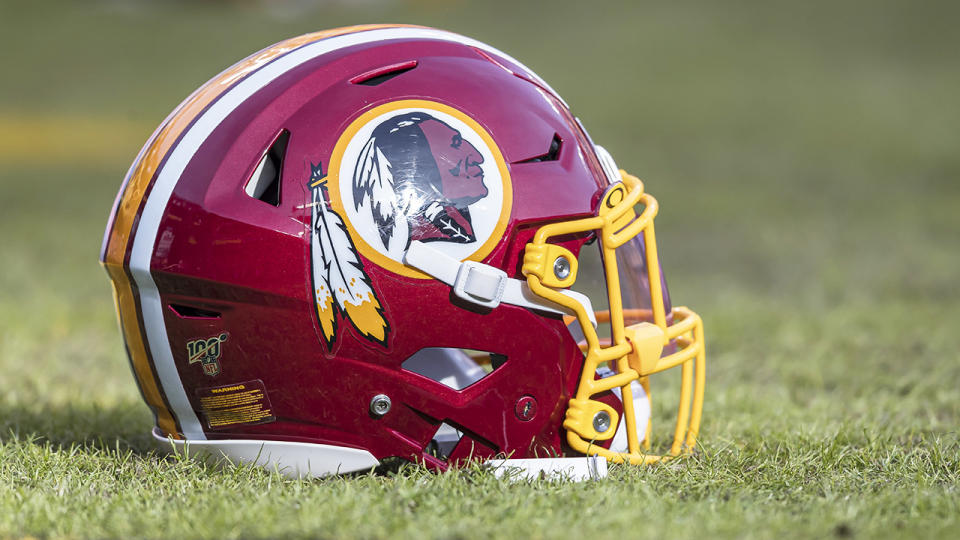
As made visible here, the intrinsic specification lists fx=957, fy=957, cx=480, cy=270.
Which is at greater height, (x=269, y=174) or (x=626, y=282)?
(x=269, y=174)

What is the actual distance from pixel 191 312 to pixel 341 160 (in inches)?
23.4

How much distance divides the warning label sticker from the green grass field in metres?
0.16

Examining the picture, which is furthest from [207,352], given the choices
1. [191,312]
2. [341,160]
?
[341,160]

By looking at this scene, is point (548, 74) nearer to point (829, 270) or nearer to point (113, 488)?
point (829, 270)

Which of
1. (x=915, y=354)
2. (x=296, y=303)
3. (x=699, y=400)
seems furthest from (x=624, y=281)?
(x=915, y=354)

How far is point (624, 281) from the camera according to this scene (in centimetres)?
302

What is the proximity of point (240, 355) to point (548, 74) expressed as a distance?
16395 mm

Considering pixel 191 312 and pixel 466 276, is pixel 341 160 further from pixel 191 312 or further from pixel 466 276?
pixel 191 312

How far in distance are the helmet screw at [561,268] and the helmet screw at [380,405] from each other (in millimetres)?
572

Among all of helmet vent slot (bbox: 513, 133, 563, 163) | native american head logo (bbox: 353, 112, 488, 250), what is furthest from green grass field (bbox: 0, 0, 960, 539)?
helmet vent slot (bbox: 513, 133, 563, 163)

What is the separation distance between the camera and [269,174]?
2.61 m

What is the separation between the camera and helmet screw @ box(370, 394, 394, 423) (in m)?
2.58

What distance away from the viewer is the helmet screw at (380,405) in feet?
8.47

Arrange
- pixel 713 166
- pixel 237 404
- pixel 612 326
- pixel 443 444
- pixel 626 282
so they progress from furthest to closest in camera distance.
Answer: pixel 713 166 < pixel 626 282 < pixel 443 444 < pixel 612 326 < pixel 237 404
